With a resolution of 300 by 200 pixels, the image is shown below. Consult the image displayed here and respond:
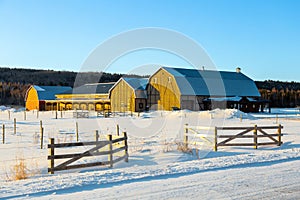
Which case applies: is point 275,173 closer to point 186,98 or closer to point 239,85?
point 186,98

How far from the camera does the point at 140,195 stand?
306 inches

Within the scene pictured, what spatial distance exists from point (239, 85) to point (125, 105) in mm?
21469

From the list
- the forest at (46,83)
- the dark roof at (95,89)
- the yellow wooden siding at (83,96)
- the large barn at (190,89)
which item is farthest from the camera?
the forest at (46,83)

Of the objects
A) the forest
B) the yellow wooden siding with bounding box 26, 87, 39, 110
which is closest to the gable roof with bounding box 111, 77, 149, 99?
the yellow wooden siding with bounding box 26, 87, 39, 110

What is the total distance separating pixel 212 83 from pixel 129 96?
15424mm

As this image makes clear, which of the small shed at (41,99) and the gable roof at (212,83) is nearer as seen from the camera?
the gable roof at (212,83)

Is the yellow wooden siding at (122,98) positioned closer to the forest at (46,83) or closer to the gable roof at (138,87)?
the gable roof at (138,87)

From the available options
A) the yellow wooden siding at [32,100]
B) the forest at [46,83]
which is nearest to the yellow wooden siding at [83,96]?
the yellow wooden siding at [32,100]

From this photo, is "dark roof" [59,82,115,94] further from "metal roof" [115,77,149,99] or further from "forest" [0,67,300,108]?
"forest" [0,67,300,108]

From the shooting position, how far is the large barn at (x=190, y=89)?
2263 inches

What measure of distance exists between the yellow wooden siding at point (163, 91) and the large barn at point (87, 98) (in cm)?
900

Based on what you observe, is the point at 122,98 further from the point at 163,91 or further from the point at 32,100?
the point at 32,100

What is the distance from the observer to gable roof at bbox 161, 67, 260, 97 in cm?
5878

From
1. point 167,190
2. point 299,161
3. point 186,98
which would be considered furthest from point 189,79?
point 167,190
